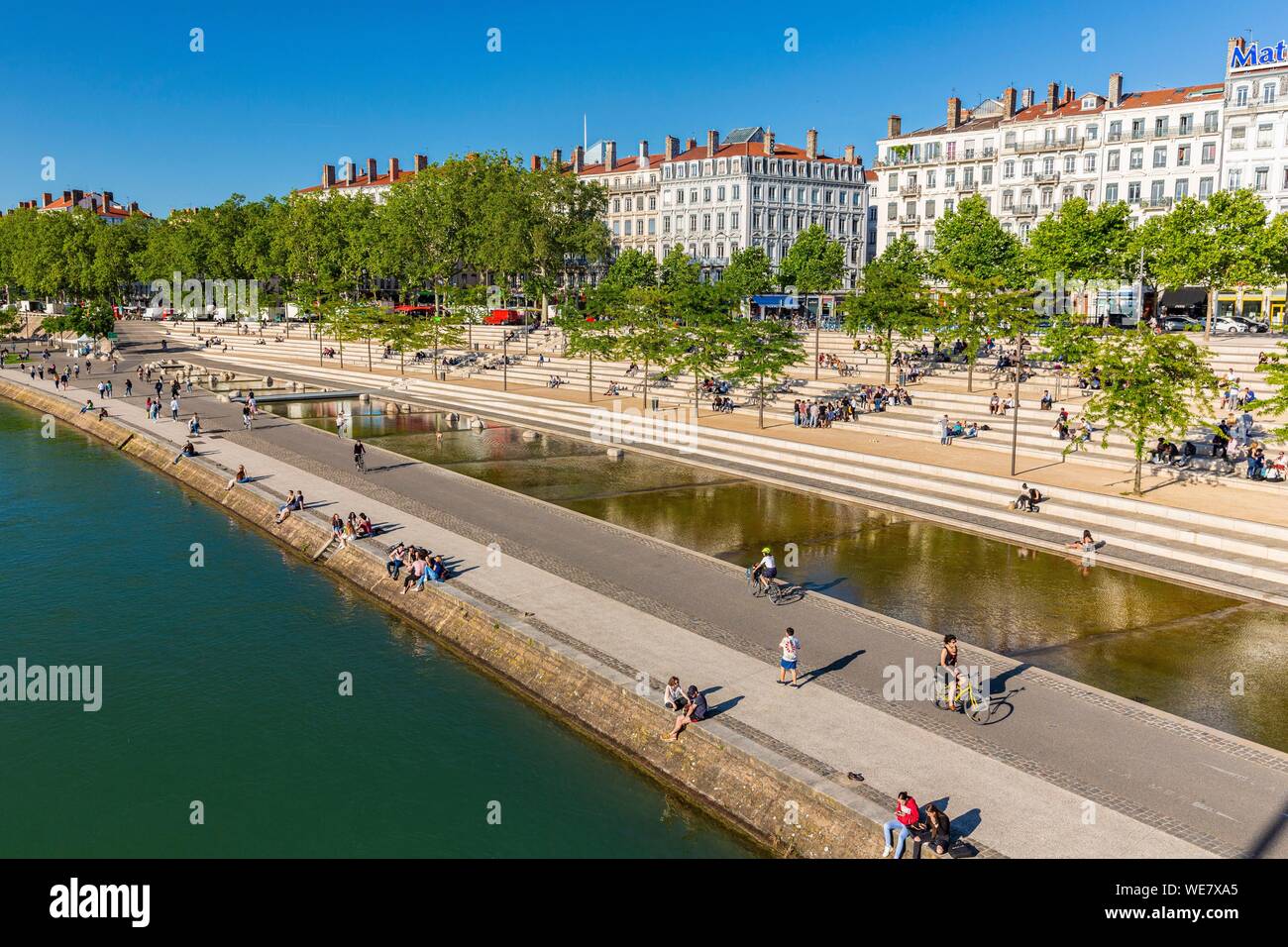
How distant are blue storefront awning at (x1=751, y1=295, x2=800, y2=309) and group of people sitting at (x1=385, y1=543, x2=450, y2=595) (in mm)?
85433

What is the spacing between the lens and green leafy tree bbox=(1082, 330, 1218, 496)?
119 feet

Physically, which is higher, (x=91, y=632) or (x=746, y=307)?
(x=746, y=307)

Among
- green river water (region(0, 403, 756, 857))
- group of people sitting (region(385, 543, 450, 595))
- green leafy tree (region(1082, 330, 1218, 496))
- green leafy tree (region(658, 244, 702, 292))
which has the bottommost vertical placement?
green river water (region(0, 403, 756, 857))

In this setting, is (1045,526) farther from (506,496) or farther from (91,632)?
(91,632)

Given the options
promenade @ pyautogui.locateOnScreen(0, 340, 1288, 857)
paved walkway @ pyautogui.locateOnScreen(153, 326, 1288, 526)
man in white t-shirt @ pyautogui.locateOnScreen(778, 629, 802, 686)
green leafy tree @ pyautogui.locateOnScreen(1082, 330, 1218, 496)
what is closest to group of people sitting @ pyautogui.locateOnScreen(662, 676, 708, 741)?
promenade @ pyautogui.locateOnScreen(0, 340, 1288, 857)

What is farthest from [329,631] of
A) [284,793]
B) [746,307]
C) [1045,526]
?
[746,307]

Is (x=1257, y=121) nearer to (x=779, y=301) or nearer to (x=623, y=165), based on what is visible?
(x=779, y=301)

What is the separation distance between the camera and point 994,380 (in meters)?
60.7

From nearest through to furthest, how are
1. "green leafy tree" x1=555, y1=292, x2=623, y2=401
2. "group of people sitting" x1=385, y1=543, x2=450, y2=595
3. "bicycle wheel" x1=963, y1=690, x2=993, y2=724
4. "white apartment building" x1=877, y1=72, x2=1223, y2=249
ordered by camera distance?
"bicycle wheel" x1=963, y1=690, x2=993, y2=724 → "group of people sitting" x1=385, y1=543, x2=450, y2=595 → "green leafy tree" x1=555, y1=292, x2=623, y2=401 → "white apartment building" x1=877, y1=72, x2=1223, y2=249

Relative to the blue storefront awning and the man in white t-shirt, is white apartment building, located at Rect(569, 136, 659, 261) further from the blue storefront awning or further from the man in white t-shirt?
the man in white t-shirt

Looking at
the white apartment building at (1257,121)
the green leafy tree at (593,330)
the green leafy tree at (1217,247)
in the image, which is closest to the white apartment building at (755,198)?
the green leafy tree at (593,330)

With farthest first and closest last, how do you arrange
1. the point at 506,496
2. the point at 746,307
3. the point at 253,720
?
1. the point at 746,307
2. the point at 506,496
3. the point at 253,720

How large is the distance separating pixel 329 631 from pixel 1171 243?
62.8m
